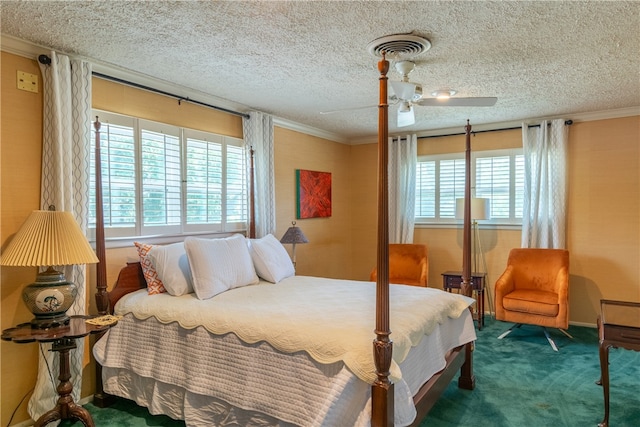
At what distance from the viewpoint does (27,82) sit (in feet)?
8.74

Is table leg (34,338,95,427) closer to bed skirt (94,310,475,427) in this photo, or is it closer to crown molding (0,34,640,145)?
bed skirt (94,310,475,427)

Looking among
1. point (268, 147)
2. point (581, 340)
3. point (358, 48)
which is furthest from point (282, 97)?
point (581, 340)

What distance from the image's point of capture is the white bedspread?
2068 millimetres

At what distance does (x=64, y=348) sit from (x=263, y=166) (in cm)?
256

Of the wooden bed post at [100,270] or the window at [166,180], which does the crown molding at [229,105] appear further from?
the wooden bed post at [100,270]

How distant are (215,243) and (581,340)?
390 cm

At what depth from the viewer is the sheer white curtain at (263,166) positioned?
14.2ft

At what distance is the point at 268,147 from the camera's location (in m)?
4.51

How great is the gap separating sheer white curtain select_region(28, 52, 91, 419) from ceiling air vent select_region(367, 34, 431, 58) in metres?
2.05

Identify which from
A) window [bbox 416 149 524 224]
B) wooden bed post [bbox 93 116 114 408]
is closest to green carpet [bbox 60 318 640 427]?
wooden bed post [bbox 93 116 114 408]

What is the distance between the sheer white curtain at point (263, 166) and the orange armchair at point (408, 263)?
5.23 ft

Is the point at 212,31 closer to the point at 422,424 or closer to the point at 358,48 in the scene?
the point at 358,48

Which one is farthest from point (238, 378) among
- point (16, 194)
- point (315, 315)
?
point (16, 194)

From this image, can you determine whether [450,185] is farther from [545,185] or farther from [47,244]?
[47,244]
